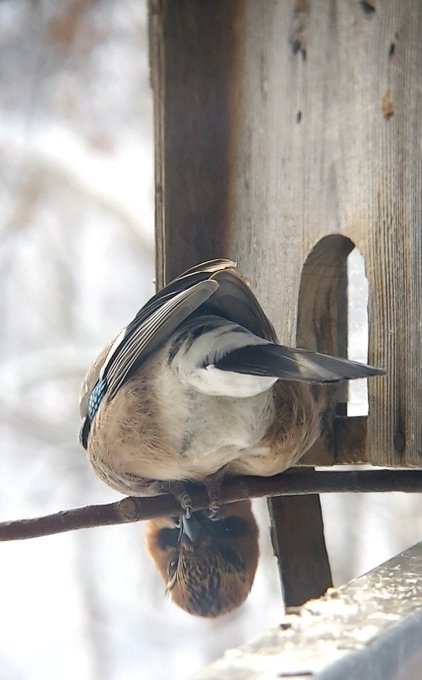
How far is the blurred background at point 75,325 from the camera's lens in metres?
4.16

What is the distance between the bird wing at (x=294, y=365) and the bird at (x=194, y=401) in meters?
0.03

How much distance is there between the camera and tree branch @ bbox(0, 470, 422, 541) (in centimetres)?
173

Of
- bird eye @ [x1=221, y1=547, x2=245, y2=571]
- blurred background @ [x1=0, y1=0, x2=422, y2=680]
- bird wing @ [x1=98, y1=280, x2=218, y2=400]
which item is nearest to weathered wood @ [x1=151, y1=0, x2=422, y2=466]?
bird eye @ [x1=221, y1=547, x2=245, y2=571]

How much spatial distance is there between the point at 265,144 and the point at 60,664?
2.71m

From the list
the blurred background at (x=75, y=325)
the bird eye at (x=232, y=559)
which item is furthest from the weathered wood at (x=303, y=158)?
the blurred background at (x=75, y=325)

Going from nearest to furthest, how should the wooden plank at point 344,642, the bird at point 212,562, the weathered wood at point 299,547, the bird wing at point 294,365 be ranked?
the wooden plank at point 344,642 < the bird wing at point 294,365 < the bird at point 212,562 < the weathered wood at point 299,547

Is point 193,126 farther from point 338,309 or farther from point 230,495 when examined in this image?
point 230,495

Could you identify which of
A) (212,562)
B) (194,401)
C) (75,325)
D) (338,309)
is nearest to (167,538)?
(212,562)

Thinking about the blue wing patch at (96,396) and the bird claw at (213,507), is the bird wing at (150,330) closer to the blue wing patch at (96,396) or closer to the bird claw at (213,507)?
the blue wing patch at (96,396)

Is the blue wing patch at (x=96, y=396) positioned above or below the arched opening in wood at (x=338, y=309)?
below

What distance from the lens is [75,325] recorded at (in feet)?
15.2

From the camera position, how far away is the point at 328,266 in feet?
7.00

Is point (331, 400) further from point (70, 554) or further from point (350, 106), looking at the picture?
point (70, 554)

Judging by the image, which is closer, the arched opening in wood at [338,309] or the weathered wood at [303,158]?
the weathered wood at [303,158]
